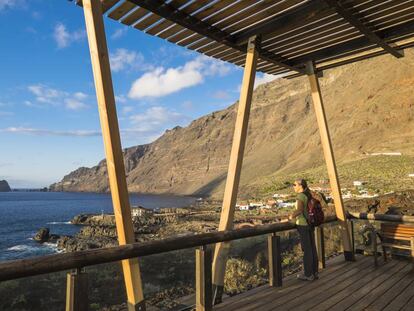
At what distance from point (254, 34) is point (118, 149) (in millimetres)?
2717

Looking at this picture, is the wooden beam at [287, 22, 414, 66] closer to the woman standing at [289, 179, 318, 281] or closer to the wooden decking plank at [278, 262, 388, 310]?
the woman standing at [289, 179, 318, 281]

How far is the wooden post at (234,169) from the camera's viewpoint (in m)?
4.43

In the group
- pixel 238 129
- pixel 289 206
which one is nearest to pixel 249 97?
pixel 238 129

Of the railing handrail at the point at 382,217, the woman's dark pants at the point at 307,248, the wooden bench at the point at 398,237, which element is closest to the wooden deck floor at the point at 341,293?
the woman's dark pants at the point at 307,248

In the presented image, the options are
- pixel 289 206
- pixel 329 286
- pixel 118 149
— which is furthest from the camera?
pixel 289 206

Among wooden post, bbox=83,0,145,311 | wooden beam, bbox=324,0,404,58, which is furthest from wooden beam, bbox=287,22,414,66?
wooden post, bbox=83,0,145,311

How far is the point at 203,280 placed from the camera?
3959mm

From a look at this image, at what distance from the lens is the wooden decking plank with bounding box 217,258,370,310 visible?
427cm

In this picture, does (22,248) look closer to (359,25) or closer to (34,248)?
(34,248)

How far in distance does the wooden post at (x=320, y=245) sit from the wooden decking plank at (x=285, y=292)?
194 millimetres

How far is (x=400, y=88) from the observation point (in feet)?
249

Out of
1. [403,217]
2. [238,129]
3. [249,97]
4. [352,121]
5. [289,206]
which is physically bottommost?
[289,206]

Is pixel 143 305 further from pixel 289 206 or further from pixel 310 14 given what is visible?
pixel 289 206

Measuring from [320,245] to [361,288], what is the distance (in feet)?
4.56
